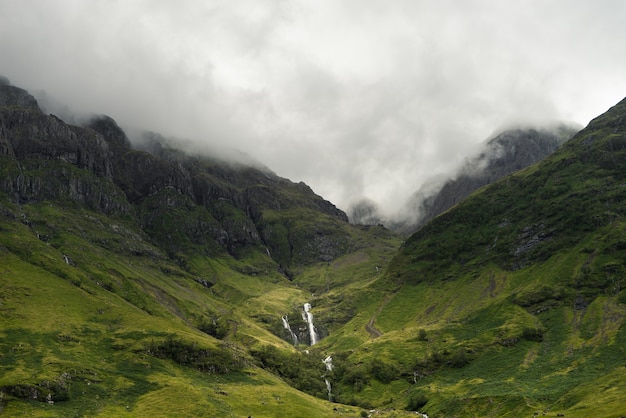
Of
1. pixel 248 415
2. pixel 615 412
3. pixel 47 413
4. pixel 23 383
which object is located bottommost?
pixel 615 412

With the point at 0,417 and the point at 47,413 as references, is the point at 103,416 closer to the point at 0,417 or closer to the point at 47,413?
the point at 47,413

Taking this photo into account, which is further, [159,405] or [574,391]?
[159,405]

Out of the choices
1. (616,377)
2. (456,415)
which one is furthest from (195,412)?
(616,377)

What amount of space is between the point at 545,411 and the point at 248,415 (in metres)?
118

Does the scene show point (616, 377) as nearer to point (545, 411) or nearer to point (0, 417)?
point (545, 411)

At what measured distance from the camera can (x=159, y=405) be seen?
193 meters

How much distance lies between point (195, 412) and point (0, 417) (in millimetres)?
68321

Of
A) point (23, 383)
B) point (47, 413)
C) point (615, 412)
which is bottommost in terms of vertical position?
point (615, 412)

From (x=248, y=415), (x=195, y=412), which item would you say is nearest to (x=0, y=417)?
(x=195, y=412)

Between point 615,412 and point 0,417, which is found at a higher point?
point 0,417

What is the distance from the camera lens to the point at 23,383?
181750mm

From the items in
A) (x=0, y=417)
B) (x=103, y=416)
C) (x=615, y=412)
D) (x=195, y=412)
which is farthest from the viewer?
(x=195, y=412)

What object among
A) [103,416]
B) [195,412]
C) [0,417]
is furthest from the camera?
[195,412]

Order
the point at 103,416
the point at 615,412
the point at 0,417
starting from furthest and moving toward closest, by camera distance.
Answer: the point at 103,416, the point at 0,417, the point at 615,412
